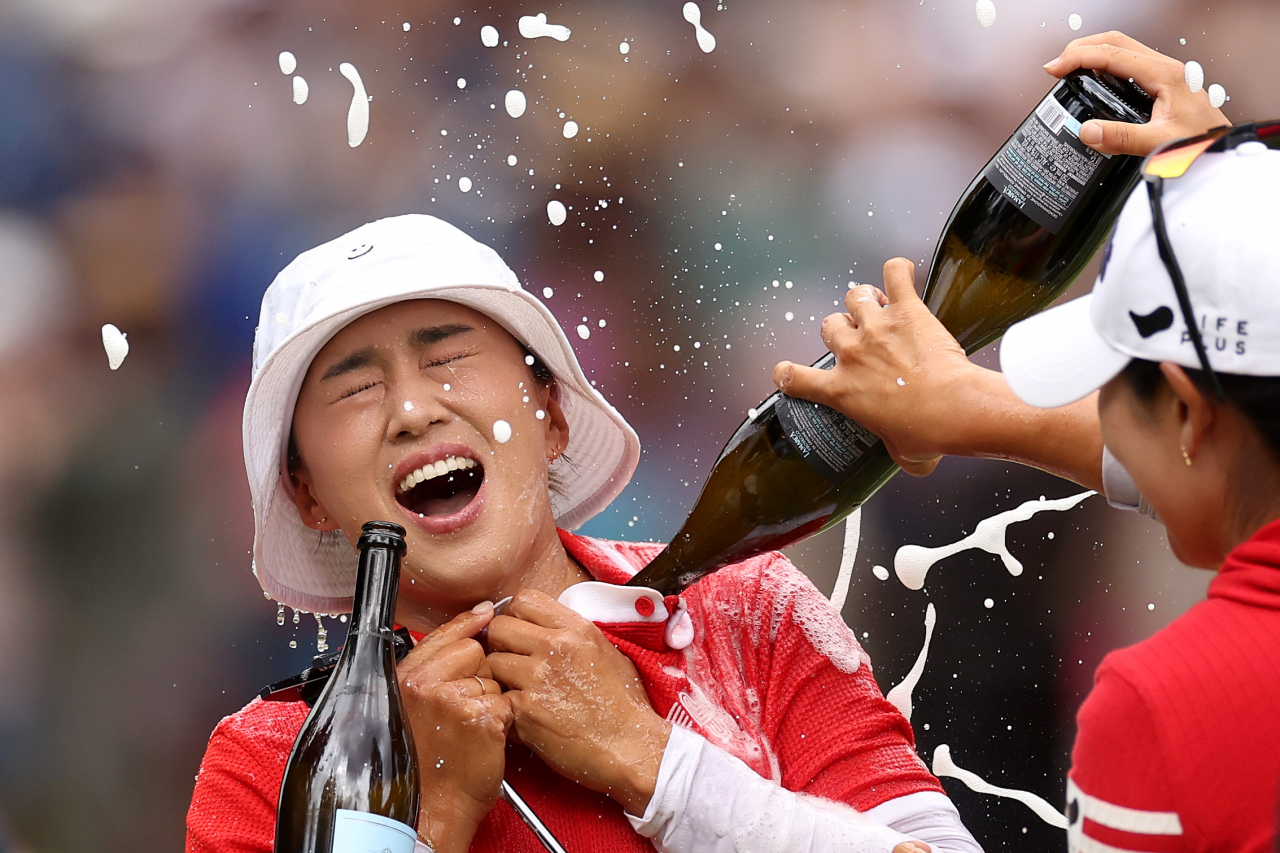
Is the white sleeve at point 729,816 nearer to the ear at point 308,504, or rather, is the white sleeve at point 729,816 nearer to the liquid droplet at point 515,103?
the ear at point 308,504

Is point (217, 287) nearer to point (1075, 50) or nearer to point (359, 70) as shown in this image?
point (359, 70)

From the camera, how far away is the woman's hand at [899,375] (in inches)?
42.4

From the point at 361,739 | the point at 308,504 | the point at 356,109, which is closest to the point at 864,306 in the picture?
the point at 361,739

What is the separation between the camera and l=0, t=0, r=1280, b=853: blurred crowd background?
2.17m

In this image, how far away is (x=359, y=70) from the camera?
2271 mm

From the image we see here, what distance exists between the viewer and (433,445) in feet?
4.28

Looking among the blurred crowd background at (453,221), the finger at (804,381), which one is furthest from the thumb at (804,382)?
the blurred crowd background at (453,221)

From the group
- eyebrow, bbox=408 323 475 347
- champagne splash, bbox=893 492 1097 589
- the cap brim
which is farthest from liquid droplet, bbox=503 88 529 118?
the cap brim

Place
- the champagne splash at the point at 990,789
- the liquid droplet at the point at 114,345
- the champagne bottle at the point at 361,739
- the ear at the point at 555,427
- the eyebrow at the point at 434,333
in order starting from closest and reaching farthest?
the champagne bottle at the point at 361,739 < the eyebrow at the point at 434,333 < the ear at the point at 555,427 < the champagne splash at the point at 990,789 < the liquid droplet at the point at 114,345

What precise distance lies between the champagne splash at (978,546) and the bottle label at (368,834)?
1.44m

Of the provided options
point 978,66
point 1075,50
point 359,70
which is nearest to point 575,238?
point 359,70

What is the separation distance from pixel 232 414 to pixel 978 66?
1549 mm

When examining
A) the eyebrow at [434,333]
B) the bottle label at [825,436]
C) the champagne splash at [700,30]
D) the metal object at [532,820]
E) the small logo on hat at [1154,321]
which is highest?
the champagne splash at [700,30]

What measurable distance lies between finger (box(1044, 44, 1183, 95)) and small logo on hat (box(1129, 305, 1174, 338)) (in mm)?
493
